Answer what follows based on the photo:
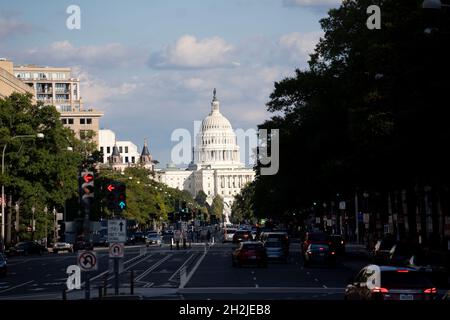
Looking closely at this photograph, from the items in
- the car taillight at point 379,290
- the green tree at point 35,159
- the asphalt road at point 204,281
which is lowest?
the asphalt road at point 204,281

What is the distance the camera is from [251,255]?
216 ft

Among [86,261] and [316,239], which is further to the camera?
[316,239]

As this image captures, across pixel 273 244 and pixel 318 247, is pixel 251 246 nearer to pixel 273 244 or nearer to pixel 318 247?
pixel 318 247

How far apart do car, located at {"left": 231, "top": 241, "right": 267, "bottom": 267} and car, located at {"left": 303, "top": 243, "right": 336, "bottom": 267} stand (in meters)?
2.38

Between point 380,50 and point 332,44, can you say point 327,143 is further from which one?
point 380,50

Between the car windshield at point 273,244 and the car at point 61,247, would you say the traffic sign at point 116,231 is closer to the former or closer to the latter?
the car windshield at point 273,244

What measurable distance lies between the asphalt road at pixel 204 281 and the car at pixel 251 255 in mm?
568

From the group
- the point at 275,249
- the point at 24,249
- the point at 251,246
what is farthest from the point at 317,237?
the point at 24,249

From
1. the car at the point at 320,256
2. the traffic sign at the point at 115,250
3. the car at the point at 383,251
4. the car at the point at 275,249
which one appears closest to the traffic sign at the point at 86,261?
the traffic sign at the point at 115,250

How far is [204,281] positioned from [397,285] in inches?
1044

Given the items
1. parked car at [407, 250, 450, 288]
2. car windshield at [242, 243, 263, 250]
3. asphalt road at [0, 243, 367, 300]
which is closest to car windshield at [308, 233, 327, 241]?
asphalt road at [0, 243, 367, 300]

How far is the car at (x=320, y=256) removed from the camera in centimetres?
6606
